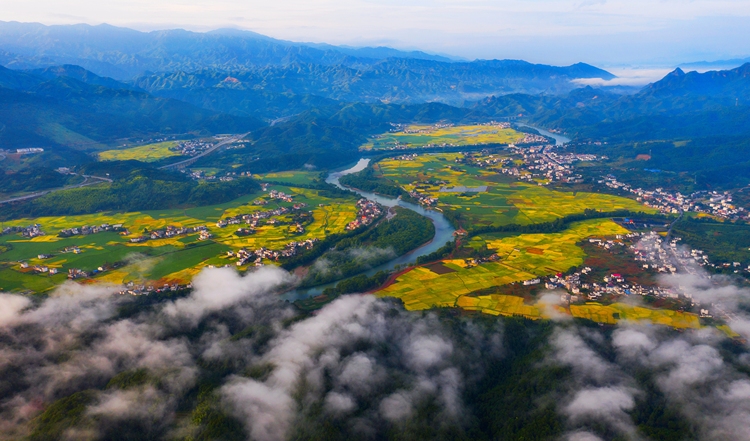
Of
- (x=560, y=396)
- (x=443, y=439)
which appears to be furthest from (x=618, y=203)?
(x=443, y=439)

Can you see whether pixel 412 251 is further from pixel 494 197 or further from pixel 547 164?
pixel 547 164

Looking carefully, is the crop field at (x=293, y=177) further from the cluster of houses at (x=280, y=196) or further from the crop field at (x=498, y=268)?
the crop field at (x=498, y=268)

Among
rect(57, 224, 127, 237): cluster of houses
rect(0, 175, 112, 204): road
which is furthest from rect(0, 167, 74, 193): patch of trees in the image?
rect(57, 224, 127, 237): cluster of houses

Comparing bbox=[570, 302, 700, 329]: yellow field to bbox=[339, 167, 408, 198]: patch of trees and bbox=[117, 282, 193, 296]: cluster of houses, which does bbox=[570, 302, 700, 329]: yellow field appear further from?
bbox=[339, 167, 408, 198]: patch of trees

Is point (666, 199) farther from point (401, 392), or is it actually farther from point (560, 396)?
point (401, 392)

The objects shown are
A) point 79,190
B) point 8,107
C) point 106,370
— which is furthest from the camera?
point 8,107

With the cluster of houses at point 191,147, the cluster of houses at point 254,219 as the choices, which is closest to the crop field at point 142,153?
the cluster of houses at point 191,147

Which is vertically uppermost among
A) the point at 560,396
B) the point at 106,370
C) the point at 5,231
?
the point at 560,396
